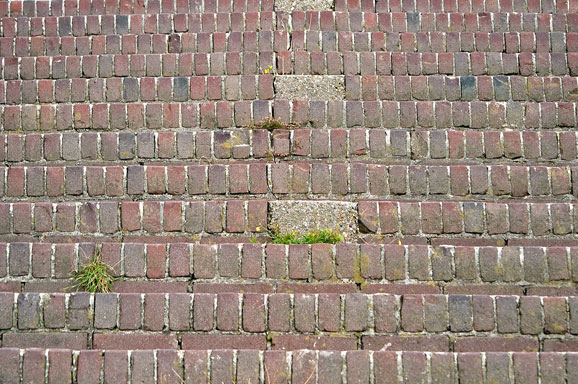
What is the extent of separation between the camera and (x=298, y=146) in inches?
154

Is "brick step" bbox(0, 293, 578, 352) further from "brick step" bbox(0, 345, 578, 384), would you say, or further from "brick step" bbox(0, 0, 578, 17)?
"brick step" bbox(0, 0, 578, 17)

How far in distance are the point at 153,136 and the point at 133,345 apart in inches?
53.4

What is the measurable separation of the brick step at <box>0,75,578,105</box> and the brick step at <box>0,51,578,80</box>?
127 millimetres

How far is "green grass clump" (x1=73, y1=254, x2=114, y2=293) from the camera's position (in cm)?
335

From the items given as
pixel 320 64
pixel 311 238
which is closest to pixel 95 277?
pixel 311 238

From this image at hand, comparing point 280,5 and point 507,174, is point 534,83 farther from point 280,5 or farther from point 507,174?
point 280,5

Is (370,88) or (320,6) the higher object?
(320,6)

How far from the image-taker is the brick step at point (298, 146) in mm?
3891

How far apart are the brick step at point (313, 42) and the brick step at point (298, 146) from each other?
0.87m

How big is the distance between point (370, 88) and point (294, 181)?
96cm

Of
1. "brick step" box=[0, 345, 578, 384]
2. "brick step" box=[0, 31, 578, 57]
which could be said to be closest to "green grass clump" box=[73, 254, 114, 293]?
"brick step" box=[0, 345, 578, 384]

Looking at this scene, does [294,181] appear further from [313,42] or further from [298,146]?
[313,42]

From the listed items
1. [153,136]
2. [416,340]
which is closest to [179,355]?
[416,340]

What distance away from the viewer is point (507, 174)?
3740 millimetres
